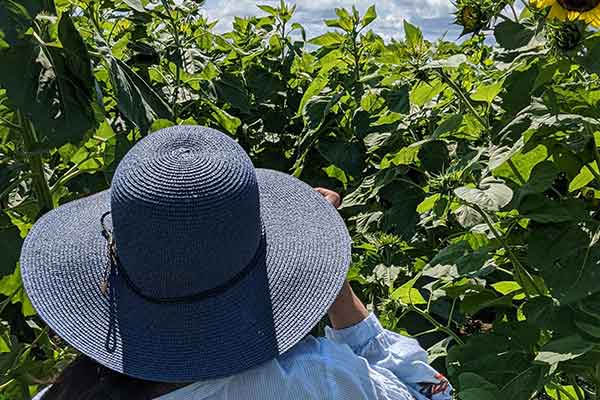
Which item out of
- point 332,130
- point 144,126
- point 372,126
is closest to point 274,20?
point 332,130

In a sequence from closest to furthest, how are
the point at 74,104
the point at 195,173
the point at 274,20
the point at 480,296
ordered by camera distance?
the point at 195,173
the point at 74,104
the point at 480,296
the point at 274,20

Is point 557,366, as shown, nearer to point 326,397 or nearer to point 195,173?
point 326,397

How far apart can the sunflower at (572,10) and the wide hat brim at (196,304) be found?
0.53 meters

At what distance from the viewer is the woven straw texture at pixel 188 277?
98 centimetres

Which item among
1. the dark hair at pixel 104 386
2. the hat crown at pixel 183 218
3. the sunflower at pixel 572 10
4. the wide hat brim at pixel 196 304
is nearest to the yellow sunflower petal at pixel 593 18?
the sunflower at pixel 572 10

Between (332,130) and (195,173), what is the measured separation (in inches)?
57.2

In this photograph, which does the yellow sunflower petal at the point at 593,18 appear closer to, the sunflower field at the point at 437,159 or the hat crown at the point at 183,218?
the sunflower field at the point at 437,159

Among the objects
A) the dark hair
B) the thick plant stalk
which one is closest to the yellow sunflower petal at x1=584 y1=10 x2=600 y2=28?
the dark hair

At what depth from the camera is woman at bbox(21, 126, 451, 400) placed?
0.98m

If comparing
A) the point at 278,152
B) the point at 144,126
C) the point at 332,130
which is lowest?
the point at 278,152

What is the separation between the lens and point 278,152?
9.39 ft

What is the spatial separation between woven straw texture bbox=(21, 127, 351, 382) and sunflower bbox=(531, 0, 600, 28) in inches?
23.4

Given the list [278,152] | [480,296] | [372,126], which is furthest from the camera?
[278,152]

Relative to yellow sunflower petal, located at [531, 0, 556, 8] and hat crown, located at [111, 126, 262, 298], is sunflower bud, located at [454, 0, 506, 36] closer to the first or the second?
yellow sunflower petal, located at [531, 0, 556, 8]
